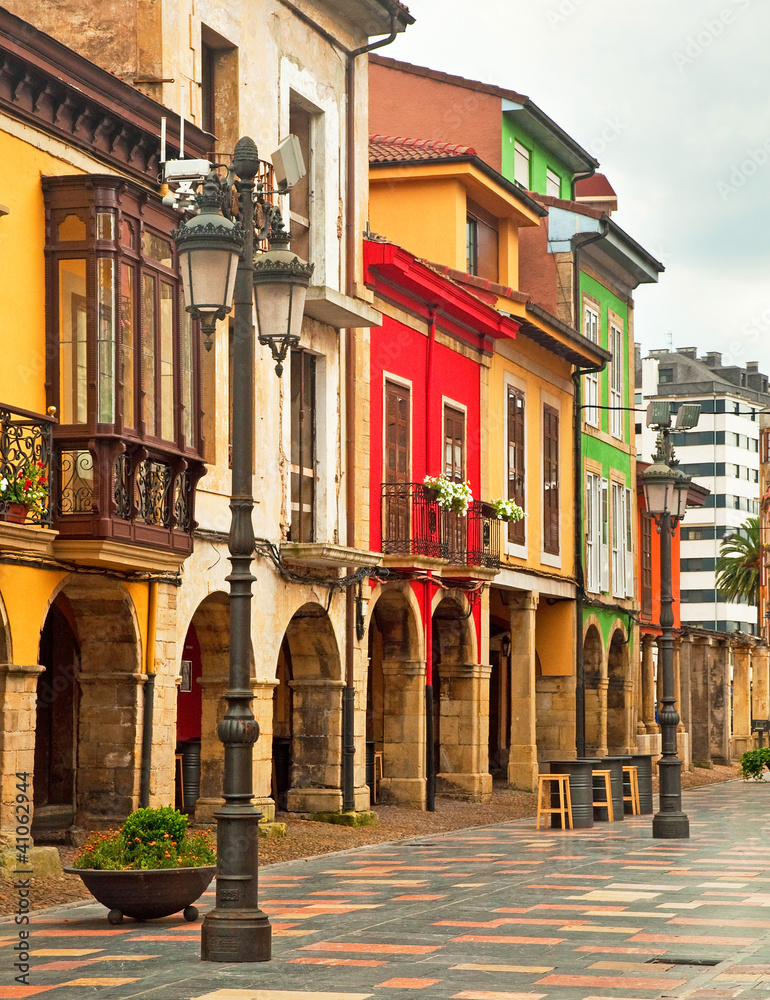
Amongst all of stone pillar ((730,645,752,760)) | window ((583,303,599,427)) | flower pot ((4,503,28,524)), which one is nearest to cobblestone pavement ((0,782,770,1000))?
flower pot ((4,503,28,524))

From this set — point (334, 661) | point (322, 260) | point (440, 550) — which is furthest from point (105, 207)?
point (440, 550)

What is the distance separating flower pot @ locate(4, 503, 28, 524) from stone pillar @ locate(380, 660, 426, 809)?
11.1 meters

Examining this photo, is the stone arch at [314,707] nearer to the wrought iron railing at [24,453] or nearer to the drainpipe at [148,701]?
the drainpipe at [148,701]

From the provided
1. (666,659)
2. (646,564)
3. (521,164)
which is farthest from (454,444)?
(646,564)

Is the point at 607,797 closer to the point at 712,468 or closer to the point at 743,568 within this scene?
the point at 743,568

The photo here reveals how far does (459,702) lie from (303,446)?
6.82 m

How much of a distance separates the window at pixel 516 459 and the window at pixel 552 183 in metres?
5.96

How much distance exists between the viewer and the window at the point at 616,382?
36.8m

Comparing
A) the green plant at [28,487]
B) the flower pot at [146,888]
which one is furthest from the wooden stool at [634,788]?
the flower pot at [146,888]

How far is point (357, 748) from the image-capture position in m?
22.6

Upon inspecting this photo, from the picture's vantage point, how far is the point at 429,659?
25375 millimetres

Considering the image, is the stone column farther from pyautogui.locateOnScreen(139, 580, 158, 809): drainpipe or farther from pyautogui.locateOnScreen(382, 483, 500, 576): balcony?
pyautogui.locateOnScreen(139, 580, 158, 809): drainpipe

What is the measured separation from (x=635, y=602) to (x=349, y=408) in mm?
16746

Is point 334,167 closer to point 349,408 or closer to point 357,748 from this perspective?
point 349,408
